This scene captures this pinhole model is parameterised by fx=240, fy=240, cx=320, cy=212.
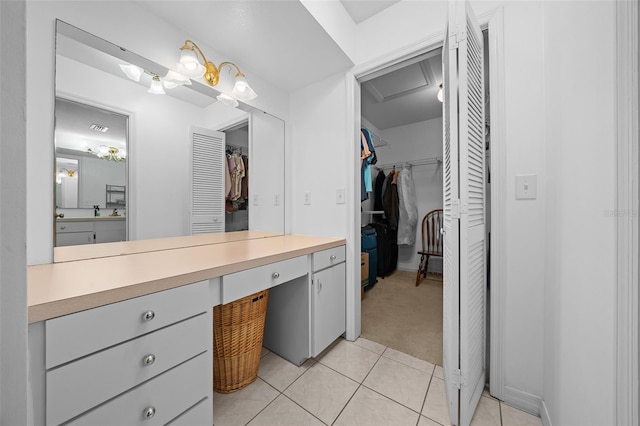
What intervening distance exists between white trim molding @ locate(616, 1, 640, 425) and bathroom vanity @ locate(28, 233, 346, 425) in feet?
3.74

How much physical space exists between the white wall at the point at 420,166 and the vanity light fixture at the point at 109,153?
3.46m

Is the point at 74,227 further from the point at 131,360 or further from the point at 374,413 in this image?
the point at 374,413

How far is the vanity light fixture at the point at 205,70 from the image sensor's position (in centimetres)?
135

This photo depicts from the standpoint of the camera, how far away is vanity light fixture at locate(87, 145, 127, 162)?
3.73 ft

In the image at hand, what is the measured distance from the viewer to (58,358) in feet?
1.98

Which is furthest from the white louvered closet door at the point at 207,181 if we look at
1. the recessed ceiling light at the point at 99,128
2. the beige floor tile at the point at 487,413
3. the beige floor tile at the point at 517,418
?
the beige floor tile at the point at 517,418

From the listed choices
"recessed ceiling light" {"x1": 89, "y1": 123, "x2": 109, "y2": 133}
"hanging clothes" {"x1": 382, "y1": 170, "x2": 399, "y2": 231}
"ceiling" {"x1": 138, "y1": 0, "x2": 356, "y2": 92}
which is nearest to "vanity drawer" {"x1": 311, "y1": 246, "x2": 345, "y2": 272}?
"recessed ceiling light" {"x1": 89, "y1": 123, "x2": 109, "y2": 133}

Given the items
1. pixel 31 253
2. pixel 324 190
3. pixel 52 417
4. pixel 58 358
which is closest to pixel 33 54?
pixel 31 253

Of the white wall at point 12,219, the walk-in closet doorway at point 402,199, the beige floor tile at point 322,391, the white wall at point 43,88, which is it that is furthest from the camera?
the walk-in closet doorway at point 402,199

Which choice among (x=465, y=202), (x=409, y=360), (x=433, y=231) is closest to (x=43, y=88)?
(x=465, y=202)

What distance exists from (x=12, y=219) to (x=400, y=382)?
1.65 metres

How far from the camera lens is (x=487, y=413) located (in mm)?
1143

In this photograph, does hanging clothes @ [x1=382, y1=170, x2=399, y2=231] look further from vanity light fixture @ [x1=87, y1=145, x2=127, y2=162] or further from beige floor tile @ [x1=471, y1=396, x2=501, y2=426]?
vanity light fixture @ [x1=87, y1=145, x2=127, y2=162]

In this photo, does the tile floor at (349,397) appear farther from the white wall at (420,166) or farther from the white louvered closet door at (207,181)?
the white wall at (420,166)
